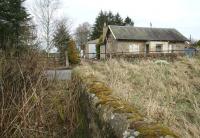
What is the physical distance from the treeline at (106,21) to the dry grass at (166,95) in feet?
188

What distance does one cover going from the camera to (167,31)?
41.9m

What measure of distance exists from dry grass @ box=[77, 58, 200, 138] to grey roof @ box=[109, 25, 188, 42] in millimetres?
24611

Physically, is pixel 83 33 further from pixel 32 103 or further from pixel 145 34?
pixel 32 103

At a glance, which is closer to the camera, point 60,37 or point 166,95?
point 60,37

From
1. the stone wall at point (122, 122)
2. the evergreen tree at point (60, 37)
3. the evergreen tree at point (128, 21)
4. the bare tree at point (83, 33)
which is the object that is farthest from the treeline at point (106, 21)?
the stone wall at point (122, 122)

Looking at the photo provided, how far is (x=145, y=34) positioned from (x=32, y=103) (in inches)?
1430

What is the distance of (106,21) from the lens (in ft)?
236

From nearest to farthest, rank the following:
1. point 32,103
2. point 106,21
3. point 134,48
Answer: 1. point 32,103
2. point 134,48
3. point 106,21

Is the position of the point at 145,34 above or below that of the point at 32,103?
above

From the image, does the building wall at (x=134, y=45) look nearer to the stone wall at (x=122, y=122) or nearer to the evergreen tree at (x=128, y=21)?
the stone wall at (x=122, y=122)

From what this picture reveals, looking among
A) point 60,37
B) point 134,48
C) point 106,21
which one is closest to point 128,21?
point 106,21

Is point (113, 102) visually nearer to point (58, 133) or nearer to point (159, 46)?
point (58, 133)

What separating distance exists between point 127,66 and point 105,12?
209ft

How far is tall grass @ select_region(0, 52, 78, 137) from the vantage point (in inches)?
174
